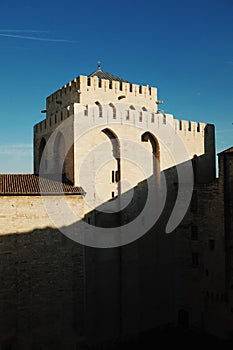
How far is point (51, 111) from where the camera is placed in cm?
2025

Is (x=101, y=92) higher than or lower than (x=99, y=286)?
higher

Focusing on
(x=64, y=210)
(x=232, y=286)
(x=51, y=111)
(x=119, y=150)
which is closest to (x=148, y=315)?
(x=232, y=286)

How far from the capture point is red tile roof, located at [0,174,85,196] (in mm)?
14266

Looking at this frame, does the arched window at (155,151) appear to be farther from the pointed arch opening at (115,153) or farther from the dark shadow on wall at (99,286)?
the pointed arch opening at (115,153)

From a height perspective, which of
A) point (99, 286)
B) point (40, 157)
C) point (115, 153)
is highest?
point (40, 157)

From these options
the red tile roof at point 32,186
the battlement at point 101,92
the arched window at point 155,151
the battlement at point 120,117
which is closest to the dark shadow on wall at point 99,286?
the arched window at point 155,151

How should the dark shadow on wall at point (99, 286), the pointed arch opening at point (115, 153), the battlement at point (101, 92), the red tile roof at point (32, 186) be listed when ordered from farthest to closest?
the battlement at point (101, 92)
the pointed arch opening at point (115, 153)
the red tile roof at point (32, 186)
the dark shadow on wall at point (99, 286)

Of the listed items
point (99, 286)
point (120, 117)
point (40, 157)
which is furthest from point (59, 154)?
point (99, 286)

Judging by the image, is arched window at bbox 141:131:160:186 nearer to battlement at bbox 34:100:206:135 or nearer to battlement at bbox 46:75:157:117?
battlement at bbox 34:100:206:135

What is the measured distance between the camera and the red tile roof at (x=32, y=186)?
14266 millimetres

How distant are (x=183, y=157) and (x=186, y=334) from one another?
31.2 ft

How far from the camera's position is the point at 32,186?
579 inches

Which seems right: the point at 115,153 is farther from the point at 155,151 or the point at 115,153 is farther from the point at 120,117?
the point at 155,151

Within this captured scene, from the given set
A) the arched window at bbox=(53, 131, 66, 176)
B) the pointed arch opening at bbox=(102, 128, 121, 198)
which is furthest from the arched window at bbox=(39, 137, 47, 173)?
the pointed arch opening at bbox=(102, 128, 121, 198)
